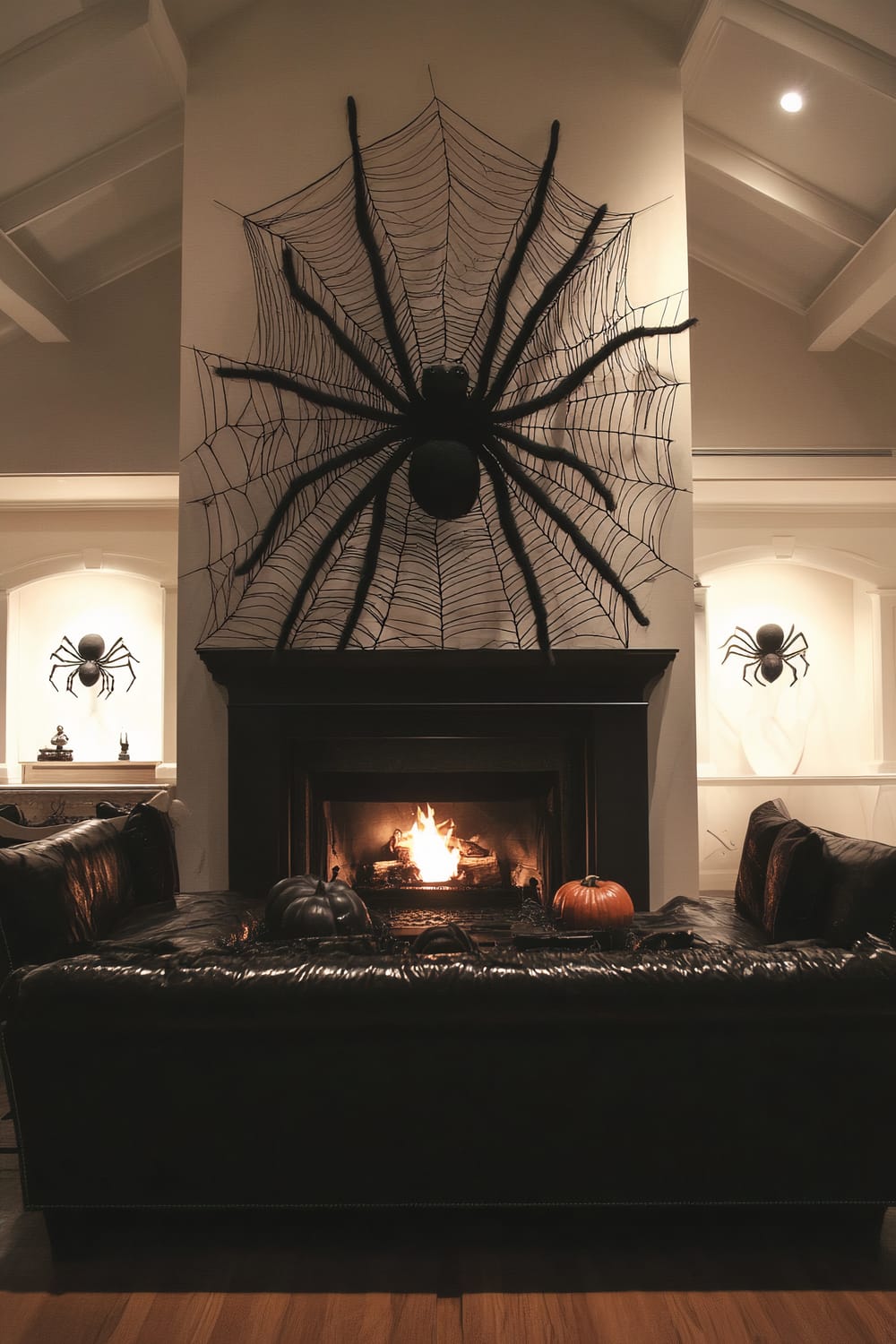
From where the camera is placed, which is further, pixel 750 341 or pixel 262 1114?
pixel 750 341

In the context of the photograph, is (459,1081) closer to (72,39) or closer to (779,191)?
(72,39)

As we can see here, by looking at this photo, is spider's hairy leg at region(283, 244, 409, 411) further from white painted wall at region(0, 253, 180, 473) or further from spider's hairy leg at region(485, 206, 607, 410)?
white painted wall at region(0, 253, 180, 473)

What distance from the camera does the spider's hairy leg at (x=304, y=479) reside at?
4.29 meters

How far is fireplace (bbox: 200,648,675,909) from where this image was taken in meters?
4.31

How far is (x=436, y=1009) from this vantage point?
1.88 meters

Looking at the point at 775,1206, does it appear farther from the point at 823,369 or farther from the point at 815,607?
the point at 815,607

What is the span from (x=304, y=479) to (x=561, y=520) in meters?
1.20

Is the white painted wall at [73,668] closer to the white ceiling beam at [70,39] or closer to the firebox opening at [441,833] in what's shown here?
the firebox opening at [441,833]

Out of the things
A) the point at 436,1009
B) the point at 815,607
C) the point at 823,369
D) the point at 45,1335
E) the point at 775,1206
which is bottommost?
the point at 45,1335

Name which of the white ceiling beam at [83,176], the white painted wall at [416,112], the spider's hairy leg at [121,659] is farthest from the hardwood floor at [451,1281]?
the spider's hairy leg at [121,659]

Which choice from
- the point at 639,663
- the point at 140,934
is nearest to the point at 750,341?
the point at 639,663

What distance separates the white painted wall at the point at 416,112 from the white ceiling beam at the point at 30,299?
3.49 feet

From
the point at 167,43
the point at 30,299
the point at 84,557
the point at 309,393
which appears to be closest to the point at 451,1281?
the point at 309,393

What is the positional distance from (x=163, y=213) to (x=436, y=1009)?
507cm
